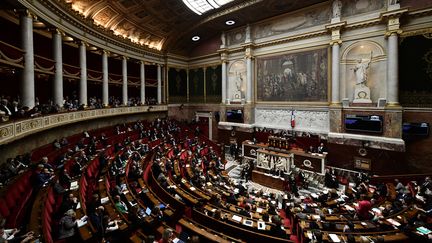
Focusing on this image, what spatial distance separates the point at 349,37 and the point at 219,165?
11.5 m

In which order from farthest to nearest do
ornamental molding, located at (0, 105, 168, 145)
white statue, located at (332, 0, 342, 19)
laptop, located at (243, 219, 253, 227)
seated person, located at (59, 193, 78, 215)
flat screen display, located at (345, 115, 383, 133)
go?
white statue, located at (332, 0, 342, 19) → flat screen display, located at (345, 115, 383, 133) → ornamental molding, located at (0, 105, 168, 145) → laptop, located at (243, 219, 253, 227) → seated person, located at (59, 193, 78, 215)

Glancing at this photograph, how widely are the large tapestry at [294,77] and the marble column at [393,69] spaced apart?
333 centimetres

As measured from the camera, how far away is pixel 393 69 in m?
11.6

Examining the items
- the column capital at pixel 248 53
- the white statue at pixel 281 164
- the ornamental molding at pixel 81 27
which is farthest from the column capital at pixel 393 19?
the ornamental molding at pixel 81 27

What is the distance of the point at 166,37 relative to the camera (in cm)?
2020

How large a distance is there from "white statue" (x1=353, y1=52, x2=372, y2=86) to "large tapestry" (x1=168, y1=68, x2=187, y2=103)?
15.8 m

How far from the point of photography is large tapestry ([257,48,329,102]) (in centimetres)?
1442

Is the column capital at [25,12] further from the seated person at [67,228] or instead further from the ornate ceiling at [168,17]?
the seated person at [67,228]

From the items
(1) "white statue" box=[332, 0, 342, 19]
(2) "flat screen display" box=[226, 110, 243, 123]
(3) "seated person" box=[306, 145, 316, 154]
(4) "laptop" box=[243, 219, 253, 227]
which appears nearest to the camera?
(4) "laptop" box=[243, 219, 253, 227]

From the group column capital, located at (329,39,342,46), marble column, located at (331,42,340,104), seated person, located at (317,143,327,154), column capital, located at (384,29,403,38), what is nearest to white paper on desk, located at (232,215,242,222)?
seated person, located at (317,143,327,154)

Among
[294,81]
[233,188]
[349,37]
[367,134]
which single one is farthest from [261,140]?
[349,37]

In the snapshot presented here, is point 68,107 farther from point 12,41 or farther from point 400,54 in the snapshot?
point 400,54

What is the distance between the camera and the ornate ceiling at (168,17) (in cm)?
1377

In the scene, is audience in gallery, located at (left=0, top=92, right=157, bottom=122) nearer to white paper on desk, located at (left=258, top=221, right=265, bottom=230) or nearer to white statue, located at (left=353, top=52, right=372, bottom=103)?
white paper on desk, located at (left=258, top=221, right=265, bottom=230)
